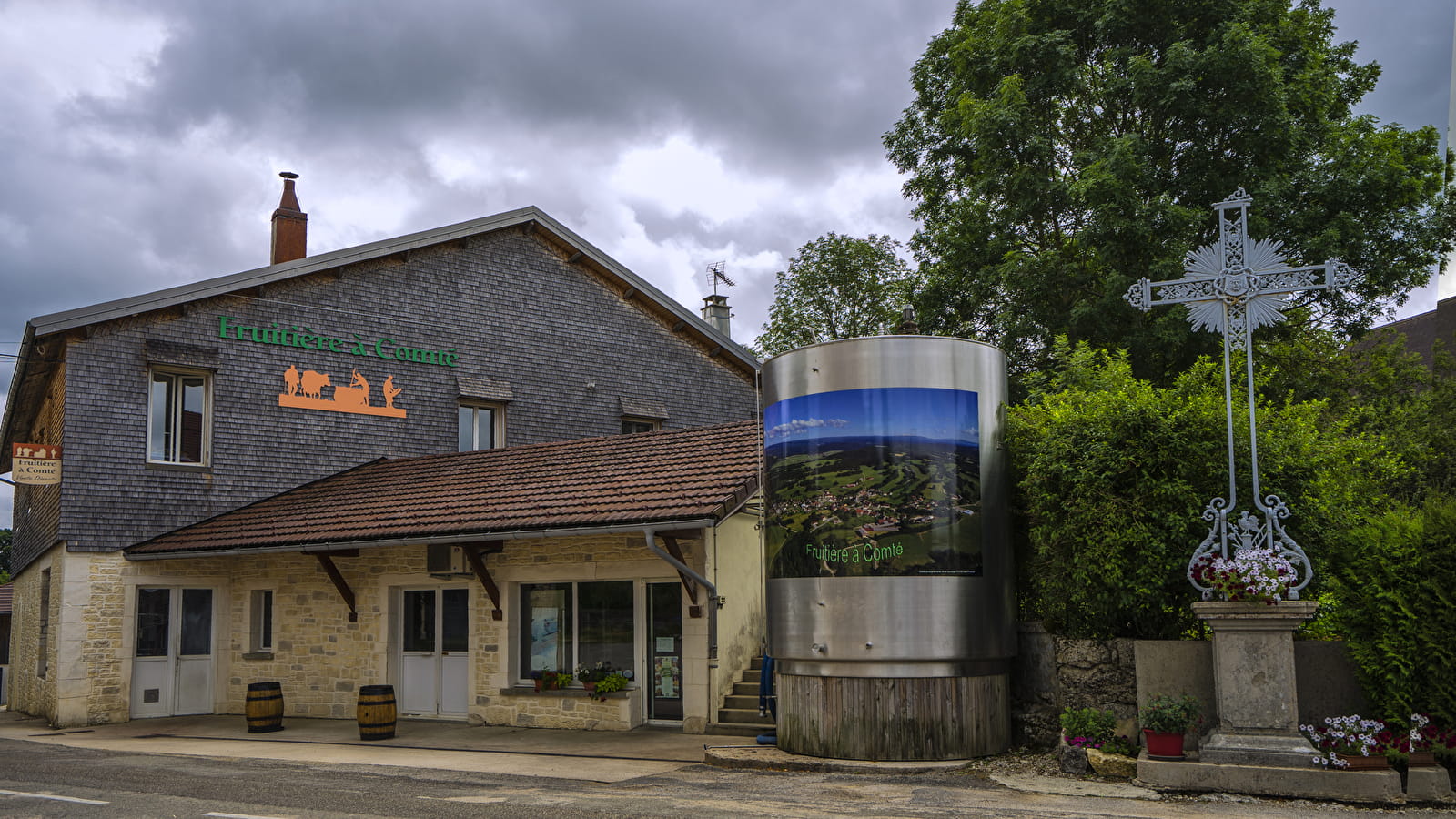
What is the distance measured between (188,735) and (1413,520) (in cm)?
1364

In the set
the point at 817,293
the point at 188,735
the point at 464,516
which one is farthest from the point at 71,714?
the point at 817,293

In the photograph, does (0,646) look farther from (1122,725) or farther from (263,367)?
(1122,725)

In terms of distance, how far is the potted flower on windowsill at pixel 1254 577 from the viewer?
8.65 m

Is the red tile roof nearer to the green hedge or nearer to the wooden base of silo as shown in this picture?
the wooden base of silo

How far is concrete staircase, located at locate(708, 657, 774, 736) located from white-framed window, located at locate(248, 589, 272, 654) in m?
→ 8.01

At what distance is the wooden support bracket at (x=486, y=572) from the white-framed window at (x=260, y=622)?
4663 mm

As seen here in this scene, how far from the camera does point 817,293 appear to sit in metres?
31.4

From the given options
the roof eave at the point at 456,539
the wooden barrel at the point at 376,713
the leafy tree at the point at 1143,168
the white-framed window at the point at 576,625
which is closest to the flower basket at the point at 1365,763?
the roof eave at the point at 456,539

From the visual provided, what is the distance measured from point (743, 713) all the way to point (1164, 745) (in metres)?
5.04

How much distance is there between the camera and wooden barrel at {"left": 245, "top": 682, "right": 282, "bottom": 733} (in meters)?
14.5

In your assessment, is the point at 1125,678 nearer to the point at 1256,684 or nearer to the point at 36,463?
the point at 1256,684

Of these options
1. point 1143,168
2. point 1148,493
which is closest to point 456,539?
point 1148,493

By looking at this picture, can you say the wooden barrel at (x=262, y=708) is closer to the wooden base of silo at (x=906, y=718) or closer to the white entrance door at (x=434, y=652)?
→ the white entrance door at (x=434, y=652)

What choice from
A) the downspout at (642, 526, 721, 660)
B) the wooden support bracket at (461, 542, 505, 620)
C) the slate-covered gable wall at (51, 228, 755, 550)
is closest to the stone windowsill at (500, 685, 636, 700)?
the wooden support bracket at (461, 542, 505, 620)
